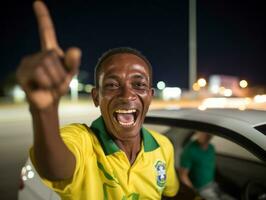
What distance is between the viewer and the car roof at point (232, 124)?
8.93ft

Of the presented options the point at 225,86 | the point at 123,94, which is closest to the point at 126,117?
the point at 123,94

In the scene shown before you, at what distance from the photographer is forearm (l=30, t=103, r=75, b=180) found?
154 centimetres

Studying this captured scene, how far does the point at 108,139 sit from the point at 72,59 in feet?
2.73

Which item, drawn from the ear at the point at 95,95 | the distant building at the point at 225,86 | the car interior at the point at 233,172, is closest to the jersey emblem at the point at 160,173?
the ear at the point at 95,95

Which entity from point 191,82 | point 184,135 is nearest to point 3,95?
point 191,82

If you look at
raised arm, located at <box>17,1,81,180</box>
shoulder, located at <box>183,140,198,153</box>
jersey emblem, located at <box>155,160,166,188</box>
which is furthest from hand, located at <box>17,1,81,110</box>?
shoulder, located at <box>183,140,198,153</box>

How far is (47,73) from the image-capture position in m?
1.40

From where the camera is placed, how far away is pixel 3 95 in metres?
55.5

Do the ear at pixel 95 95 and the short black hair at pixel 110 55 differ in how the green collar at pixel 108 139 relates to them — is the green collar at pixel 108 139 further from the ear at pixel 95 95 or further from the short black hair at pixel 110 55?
the short black hair at pixel 110 55

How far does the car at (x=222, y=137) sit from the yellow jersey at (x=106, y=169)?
68 centimetres

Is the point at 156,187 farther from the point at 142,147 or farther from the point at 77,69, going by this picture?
the point at 77,69

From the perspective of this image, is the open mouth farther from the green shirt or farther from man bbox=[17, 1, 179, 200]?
the green shirt

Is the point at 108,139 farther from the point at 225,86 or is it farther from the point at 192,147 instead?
the point at 225,86

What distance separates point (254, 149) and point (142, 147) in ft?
2.56
